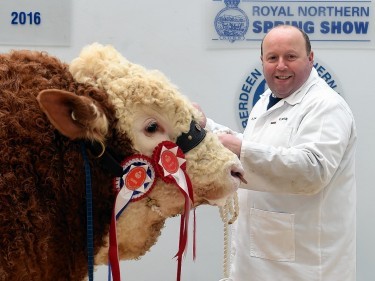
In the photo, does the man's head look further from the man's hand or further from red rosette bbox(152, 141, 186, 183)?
red rosette bbox(152, 141, 186, 183)

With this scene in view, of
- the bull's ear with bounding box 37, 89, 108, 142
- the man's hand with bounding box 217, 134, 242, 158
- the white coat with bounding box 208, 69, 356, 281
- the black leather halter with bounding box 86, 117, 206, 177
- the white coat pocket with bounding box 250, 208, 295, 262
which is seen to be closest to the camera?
the bull's ear with bounding box 37, 89, 108, 142

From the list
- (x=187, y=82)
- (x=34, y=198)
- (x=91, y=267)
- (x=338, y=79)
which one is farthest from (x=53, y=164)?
(x=338, y=79)

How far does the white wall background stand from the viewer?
339 centimetres

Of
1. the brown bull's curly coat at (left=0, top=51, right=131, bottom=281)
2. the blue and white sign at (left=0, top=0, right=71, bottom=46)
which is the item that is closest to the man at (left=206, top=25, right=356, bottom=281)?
the brown bull's curly coat at (left=0, top=51, right=131, bottom=281)

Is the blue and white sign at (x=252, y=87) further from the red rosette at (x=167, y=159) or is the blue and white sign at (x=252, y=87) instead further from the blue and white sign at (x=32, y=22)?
the red rosette at (x=167, y=159)

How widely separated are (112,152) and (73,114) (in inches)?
6.3

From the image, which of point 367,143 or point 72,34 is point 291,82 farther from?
point 72,34

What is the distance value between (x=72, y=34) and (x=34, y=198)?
7.25 feet

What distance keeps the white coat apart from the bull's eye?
0.82m

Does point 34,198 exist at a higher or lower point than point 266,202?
higher

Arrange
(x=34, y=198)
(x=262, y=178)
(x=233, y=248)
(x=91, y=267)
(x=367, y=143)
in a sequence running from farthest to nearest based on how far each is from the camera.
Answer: (x=367, y=143) → (x=233, y=248) → (x=262, y=178) → (x=91, y=267) → (x=34, y=198)

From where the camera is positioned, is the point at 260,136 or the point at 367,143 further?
the point at 367,143

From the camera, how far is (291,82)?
266 centimetres

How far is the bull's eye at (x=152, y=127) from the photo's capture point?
1.54 metres
